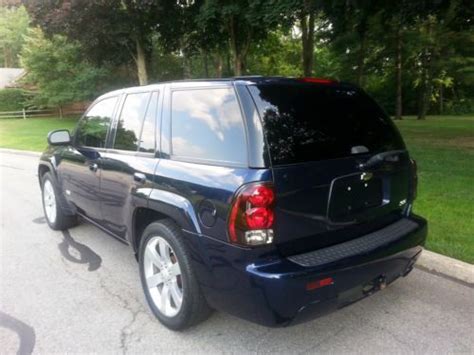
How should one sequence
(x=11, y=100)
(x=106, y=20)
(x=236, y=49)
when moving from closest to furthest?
(x=106, y=20) < (x=236, y=49) < (x=11, y=100)

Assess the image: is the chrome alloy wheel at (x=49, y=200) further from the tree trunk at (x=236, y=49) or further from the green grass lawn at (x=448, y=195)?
the tree trunk at (x=236, y=49)

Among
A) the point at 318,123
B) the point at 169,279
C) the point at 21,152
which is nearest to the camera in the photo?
the point at 318,123

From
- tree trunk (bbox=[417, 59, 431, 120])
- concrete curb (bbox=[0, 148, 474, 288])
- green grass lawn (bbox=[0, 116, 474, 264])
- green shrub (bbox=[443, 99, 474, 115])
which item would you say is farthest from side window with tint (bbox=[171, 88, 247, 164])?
green shrub (bbox=[443, 99, 474, 115])

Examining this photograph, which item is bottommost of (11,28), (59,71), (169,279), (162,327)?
(162,327)

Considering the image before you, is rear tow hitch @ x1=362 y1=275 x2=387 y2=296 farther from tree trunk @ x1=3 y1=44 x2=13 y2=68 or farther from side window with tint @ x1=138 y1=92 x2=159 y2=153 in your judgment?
tree trunk @ x1=3 y1=44 x2=13 y2=68

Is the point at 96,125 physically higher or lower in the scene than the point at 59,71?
lower

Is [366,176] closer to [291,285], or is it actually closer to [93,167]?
[291,285]

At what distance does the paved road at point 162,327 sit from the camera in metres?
2.90

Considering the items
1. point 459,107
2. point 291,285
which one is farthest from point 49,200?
point 459,107

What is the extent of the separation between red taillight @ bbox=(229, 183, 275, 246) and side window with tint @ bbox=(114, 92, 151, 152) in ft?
4.79

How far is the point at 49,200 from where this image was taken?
5.73 metres

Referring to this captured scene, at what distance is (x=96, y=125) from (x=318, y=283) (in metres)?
3.06

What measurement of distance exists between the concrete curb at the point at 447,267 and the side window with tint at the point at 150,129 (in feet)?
9.06

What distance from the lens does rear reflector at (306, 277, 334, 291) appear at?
246 cm
